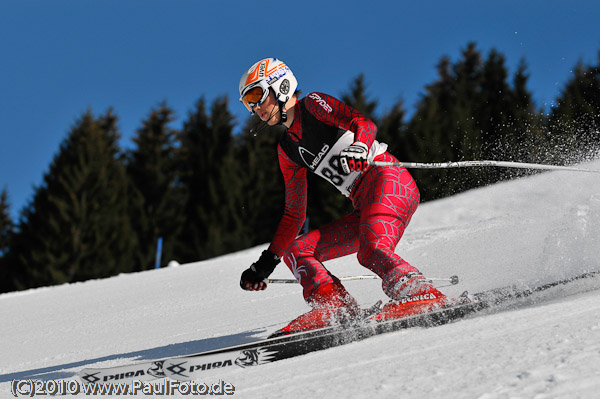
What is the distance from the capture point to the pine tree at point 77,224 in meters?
23.0

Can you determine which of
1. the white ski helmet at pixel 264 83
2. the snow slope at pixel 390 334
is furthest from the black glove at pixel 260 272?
the white ski helmet at pixel 264 83

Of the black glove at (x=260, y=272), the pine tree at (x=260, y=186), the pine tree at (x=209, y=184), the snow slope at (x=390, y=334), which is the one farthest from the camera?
the pine tree at (x=260, y=186)

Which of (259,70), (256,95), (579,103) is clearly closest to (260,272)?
(256,95)

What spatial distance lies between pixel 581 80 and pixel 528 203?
527 inches

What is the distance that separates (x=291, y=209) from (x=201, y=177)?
24.0 meters

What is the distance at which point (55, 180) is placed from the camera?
25.2m

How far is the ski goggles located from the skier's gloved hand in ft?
2.31

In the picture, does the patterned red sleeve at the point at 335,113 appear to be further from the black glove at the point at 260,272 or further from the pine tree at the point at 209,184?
the pine tree at the point at 209,184

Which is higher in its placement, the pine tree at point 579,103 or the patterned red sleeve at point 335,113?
the pine tree at point 579,103

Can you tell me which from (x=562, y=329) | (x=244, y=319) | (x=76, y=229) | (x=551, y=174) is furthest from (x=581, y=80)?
(x=562, y=329)

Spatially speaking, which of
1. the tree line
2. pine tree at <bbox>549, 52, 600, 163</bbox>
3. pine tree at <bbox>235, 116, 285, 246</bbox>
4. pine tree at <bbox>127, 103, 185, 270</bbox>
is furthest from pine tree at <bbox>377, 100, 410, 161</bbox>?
pine tree at <bbox>127, 103, 185, 270</bbox>

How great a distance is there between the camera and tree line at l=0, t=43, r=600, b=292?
75.4ft

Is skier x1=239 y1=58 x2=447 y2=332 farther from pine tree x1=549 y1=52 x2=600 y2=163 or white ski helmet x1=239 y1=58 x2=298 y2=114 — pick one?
pine tree x1=549 y1=52 x2=600 y2=163

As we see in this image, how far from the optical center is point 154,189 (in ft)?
88.6
